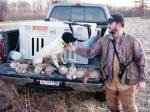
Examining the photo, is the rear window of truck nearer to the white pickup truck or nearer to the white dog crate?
the white pickup truck

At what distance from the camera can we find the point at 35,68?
11.5 ft

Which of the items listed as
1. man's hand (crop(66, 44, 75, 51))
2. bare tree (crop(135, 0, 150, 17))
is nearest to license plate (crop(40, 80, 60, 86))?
man's hand (crop(66, 44, 75, 51))

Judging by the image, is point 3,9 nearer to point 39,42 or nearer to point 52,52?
point 39,42

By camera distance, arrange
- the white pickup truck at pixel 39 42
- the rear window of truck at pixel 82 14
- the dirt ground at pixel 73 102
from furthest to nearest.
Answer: the rear window of truck at pixel 82 14 → the dirt ground at pixel 73 102 → the white pickup truck at pixel 39 42

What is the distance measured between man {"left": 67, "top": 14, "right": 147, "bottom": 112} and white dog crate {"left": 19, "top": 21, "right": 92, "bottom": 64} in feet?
2.05

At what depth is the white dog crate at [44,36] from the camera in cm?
382

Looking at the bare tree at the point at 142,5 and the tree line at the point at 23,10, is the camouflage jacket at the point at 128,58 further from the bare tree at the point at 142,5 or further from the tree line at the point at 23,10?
the bare tree at the point at 142,5

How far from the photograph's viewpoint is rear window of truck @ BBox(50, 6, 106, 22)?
6004mm

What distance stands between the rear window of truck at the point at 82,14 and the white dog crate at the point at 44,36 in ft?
7.18

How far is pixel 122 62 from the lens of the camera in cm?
314

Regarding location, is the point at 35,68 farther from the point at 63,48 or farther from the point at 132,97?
the point at 132,97

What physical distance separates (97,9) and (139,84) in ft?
10.8

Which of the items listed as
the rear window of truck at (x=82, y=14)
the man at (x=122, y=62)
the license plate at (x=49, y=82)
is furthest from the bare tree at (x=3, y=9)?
the man at (x=122, y=62)

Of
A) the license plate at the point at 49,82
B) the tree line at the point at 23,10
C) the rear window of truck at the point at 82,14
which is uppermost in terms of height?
the tree line at the point at 23,10
